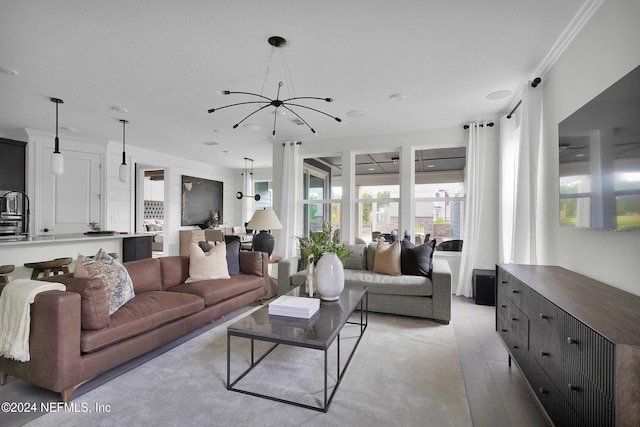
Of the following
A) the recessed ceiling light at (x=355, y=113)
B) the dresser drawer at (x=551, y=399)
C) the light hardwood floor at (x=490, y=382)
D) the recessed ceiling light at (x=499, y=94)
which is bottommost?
the light hardwood floor at (x=490, y=382)

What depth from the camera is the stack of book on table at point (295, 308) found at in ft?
7.27

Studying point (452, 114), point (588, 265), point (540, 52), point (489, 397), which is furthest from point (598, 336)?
point (452, 114)

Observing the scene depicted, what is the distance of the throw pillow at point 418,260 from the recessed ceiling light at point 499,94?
1.91 metres

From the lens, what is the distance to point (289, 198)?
18.8 ft

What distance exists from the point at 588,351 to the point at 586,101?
1.99 m

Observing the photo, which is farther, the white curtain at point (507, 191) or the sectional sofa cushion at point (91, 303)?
the white curtain at point (507, 191)

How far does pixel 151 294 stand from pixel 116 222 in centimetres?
425

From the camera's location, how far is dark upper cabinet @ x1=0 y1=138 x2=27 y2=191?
5.04 m

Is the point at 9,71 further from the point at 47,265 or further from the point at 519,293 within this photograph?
the point at 519,293

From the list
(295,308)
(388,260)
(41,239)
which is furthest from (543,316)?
(41,239)

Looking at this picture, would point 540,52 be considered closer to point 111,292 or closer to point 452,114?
point 452,114

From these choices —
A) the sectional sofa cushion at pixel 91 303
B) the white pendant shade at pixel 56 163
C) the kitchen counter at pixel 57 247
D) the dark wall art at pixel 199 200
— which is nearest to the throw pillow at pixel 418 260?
the sectional sofa cushion at pixel 91 303

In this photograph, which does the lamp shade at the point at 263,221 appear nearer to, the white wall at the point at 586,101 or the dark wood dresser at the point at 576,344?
the dark wood dresser at the point at 576,344

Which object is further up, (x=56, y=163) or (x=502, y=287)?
(x=56, y=163)
